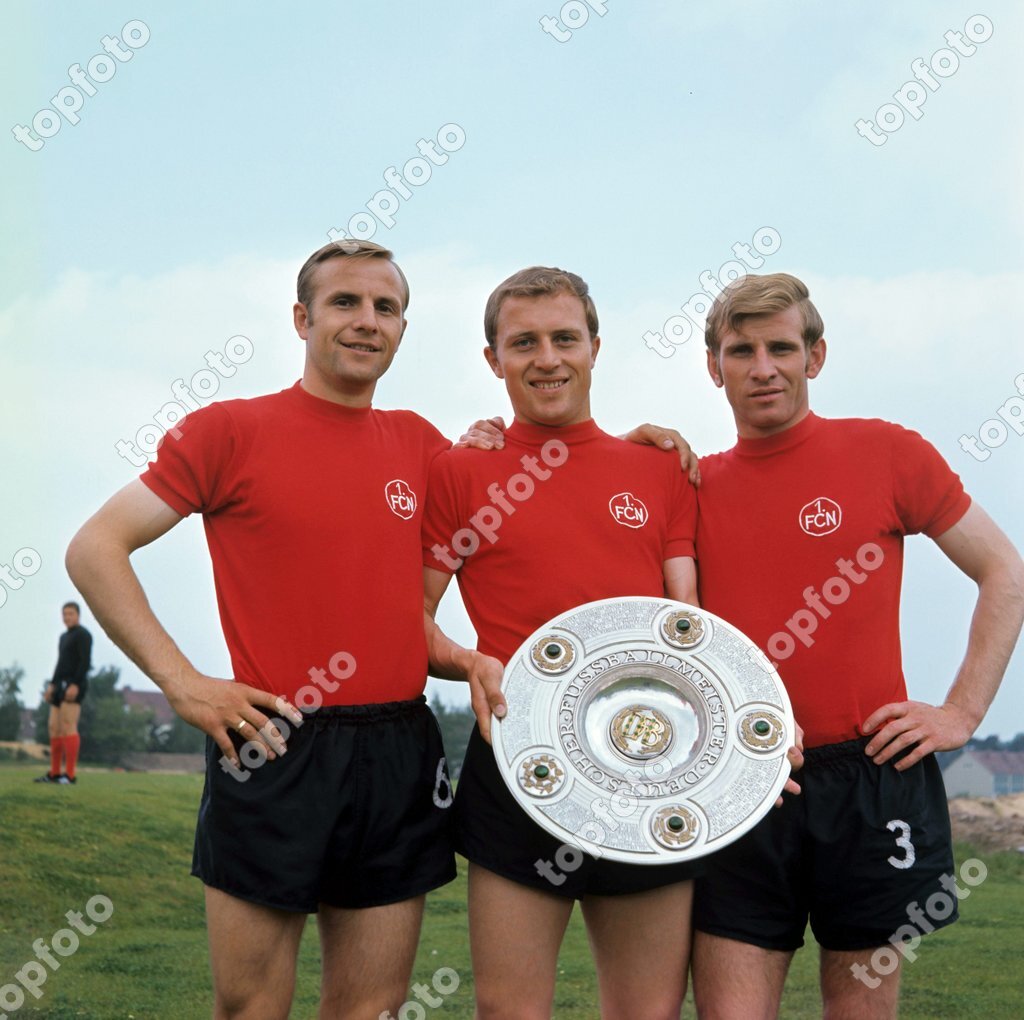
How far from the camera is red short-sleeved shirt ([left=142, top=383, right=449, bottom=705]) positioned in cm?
316

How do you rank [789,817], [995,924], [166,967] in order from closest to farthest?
[789,817] → [166,967] → [995,924]

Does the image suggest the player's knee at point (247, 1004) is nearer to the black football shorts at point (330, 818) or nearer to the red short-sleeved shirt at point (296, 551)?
the black football shorts at point (330, 818)

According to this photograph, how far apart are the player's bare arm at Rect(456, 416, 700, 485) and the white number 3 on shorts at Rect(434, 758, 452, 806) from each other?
98 cm

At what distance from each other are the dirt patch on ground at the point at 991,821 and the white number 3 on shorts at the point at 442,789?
23.5ft

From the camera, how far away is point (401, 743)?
3188 millimetres

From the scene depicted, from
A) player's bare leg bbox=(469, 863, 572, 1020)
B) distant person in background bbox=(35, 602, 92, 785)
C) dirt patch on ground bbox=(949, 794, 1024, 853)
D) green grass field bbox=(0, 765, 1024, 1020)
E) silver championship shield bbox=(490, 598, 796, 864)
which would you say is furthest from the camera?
distant person in background bbox=(35, 602, 92, 785)

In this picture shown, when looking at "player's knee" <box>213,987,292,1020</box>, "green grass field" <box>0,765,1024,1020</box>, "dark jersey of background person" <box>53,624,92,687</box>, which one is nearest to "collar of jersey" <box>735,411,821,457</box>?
"player's knee" <box>213,987,292,1020</box>

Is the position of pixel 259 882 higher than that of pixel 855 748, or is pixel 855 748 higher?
pixel 855 748

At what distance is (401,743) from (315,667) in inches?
13.0

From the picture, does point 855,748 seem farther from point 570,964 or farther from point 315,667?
point 570,964

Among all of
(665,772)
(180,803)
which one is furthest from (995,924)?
(180,803)

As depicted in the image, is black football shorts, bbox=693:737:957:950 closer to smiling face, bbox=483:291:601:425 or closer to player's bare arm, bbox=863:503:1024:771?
player's bare arm, bbox=863:503:1024:771

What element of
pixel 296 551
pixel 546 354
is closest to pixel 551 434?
pixel 546 354

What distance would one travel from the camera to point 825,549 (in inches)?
134
